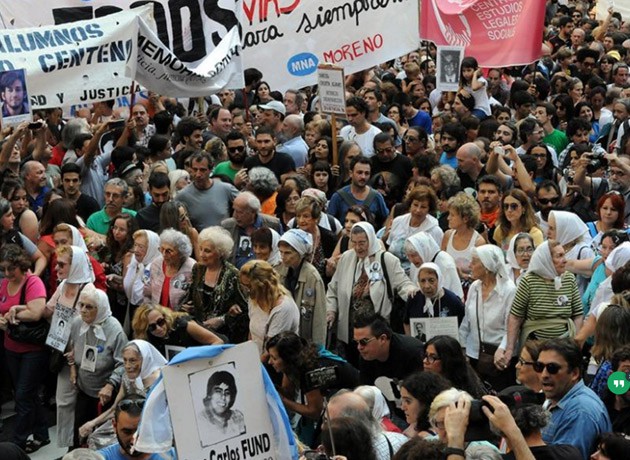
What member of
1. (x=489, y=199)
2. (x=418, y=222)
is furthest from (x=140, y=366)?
(x=489, y=199)

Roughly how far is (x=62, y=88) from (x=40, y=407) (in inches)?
135

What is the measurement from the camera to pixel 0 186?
11312mm

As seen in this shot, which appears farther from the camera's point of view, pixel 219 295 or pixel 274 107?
pixel 274 107

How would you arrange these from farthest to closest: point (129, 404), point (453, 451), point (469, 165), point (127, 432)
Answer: point (469, 165)
point (129, 404)
point (127, 432)
point (453, 451)

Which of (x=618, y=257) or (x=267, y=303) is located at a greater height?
(x=618, y=257)

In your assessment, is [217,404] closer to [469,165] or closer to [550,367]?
[550,367]

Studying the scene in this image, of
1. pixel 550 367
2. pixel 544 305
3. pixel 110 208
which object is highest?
pixel 110 208

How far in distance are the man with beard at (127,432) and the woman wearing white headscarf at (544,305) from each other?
2646 millimetres

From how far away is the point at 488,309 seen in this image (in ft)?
29.6

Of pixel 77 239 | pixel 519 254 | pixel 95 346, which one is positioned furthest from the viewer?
pixel 77 239

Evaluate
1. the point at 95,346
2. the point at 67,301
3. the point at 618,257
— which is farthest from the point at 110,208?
the point at 618,257

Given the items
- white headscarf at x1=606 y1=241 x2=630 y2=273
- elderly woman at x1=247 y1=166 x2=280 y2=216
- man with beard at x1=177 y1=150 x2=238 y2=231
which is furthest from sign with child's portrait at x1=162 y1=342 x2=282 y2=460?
elderly woman at x1=247 y1=166 x2=280 y2=216

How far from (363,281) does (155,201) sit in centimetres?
222

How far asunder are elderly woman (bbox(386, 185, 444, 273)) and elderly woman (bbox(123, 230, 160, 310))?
1.81 metres
